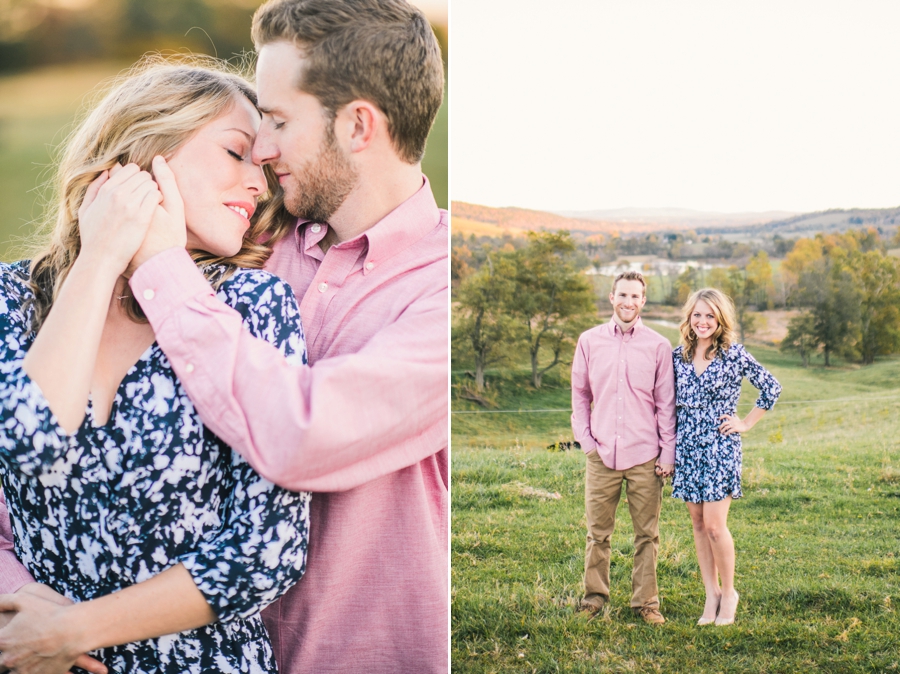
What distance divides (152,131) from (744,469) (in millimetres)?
2527

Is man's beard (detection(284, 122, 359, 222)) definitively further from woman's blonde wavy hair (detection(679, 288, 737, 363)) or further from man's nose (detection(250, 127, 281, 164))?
woman's blonde wavy hair (detection(679, 288, 737, 363))

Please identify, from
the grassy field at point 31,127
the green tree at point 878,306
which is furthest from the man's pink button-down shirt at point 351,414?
the green tree at point 878,306

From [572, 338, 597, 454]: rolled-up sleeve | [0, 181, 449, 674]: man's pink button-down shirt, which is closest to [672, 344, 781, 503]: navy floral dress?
[572, 338, 597, 454]: rolled-up sleeve

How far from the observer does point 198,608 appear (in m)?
1.18

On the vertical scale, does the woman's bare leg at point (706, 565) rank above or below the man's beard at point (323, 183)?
below

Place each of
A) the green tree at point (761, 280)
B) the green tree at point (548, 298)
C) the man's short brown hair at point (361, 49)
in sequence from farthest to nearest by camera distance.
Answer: the green tree at point (548, 298) < the green tree at point (761, 280) < the man's short brown hair at point (361, 49)

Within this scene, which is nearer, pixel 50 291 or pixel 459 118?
pixel 50 291

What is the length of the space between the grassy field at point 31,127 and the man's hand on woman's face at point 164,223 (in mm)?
848

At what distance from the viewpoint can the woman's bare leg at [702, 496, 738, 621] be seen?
287cm

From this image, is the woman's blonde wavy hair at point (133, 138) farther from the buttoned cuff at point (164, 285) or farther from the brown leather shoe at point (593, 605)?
the brown leather shoe at point (593, 605)

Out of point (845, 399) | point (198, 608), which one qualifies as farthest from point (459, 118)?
point (198, 608)

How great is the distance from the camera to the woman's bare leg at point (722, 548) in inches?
113

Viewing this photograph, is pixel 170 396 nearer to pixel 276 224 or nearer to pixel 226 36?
pixel 276 224

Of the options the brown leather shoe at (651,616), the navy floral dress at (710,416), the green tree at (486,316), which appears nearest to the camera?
the navy floral dress at (710,416)
